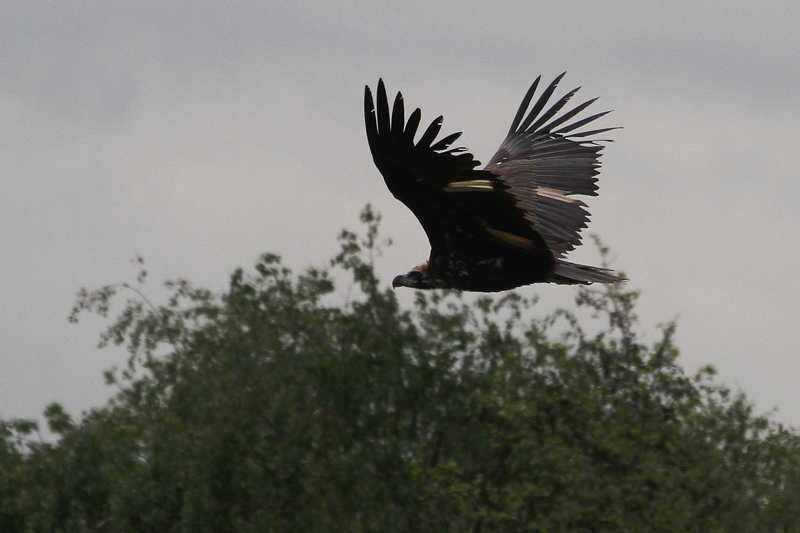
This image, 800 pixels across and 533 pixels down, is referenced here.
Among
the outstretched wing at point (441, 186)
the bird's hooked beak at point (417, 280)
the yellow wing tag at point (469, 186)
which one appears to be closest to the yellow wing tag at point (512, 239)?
the outstretched wing at point (441, 186)

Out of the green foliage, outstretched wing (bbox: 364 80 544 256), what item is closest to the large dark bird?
outstretched wing (bbox: 364 80 544 256)

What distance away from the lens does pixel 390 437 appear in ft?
53.9

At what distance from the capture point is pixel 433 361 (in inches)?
685

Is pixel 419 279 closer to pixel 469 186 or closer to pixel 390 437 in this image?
pixel 469 186

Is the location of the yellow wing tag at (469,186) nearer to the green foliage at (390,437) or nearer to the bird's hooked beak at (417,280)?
the bird's hooked beak at (417,280)

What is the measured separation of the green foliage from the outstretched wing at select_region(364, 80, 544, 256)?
514 centimetres

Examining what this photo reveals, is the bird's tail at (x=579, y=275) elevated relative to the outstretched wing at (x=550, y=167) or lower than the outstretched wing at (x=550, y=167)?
lower

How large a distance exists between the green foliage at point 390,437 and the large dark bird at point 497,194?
4055 millimetres

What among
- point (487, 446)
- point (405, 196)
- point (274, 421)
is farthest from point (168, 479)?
point (405, 196)

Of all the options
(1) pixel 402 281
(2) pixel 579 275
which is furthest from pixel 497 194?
(1) pixel 402 281

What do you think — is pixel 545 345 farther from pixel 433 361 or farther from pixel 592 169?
pixel 592 169

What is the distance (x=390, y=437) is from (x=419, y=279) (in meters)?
7.06

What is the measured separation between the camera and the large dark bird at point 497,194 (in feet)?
25.4

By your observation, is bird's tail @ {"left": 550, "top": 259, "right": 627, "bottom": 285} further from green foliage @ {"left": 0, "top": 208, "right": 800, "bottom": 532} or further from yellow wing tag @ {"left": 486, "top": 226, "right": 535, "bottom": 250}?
green foliage @ {"left": 0, "top": 208, "right": 800, "bottom": 532}
